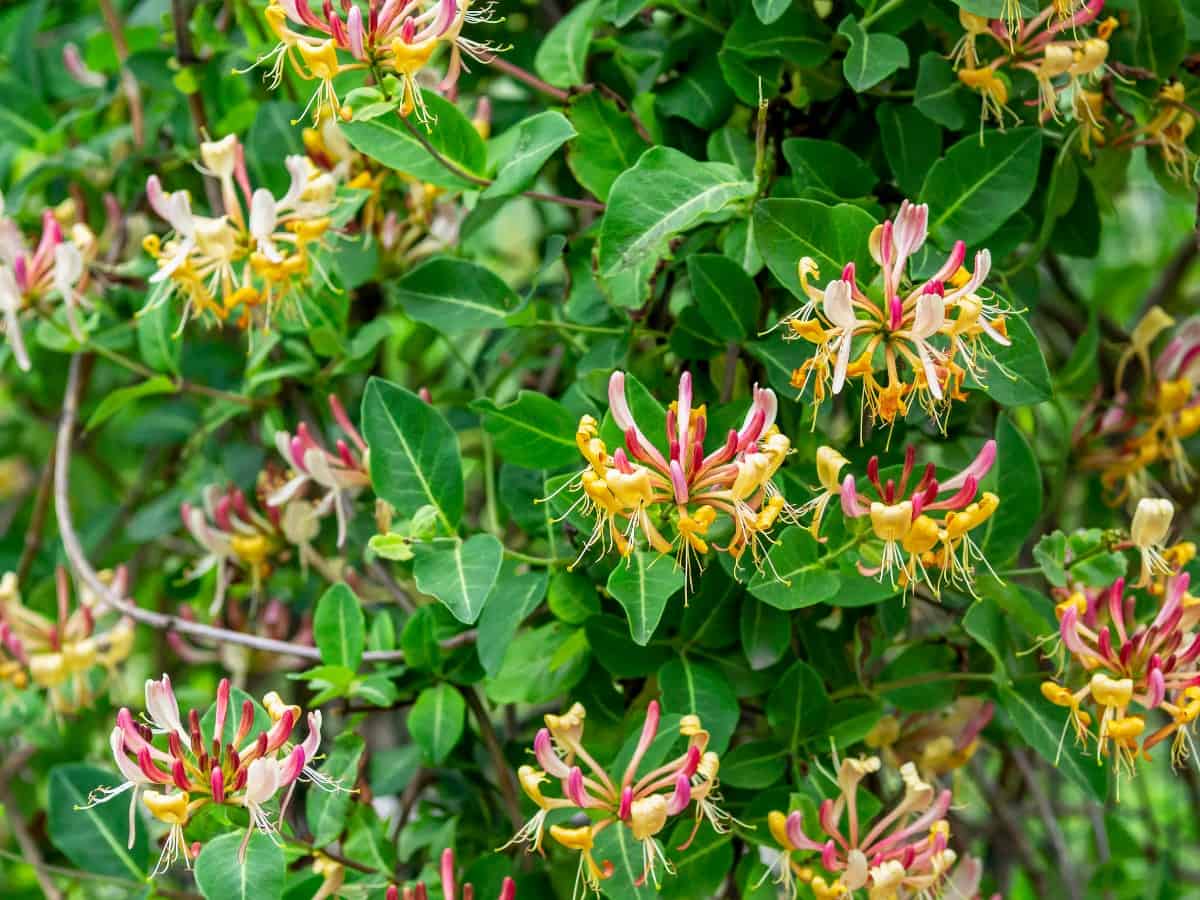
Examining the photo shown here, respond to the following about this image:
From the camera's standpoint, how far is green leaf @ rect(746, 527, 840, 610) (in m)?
0.78

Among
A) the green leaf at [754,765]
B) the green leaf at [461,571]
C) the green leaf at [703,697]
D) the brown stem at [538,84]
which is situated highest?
the brown stem at [538,84]

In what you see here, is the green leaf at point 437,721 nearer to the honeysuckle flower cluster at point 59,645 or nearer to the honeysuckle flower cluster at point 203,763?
the honeysuckle flower cluster at point 203,763

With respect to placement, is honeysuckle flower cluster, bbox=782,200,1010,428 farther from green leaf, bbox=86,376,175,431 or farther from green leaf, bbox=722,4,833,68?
green leaf, bbox=86,376,175,431

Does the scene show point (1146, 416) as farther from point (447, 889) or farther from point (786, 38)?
point (447, 889)

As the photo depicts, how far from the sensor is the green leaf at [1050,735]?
836 mm

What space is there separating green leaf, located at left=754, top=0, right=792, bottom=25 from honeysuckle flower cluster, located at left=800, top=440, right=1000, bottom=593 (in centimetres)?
26

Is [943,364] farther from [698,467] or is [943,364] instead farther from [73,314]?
[73,314]

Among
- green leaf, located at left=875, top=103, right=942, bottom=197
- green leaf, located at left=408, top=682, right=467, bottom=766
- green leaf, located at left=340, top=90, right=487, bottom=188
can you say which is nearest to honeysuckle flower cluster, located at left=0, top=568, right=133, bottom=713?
green leaf, located at left=408, top=682, right=467, bottom=766

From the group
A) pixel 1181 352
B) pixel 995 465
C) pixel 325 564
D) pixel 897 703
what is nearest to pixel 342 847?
pixel 325 564

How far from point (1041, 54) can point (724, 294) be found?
254mm

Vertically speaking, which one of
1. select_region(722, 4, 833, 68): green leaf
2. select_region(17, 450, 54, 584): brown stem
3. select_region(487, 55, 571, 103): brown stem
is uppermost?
select_region(722, 4, 833, 68): green leaf

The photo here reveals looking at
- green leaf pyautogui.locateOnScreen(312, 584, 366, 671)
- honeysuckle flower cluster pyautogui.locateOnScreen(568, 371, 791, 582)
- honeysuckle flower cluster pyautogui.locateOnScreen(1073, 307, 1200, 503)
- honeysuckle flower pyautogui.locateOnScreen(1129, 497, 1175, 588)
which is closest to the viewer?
honeysuckle flower cluster pyautogui.locateOnScreen(568, 371, 791, 582)

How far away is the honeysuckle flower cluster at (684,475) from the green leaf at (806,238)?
9cm

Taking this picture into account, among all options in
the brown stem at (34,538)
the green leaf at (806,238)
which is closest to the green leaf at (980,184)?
the green leaf at (806,238)
